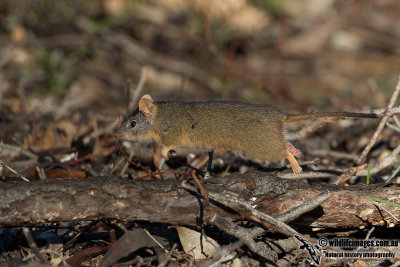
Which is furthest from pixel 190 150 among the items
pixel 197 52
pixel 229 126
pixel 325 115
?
pixel 197 52

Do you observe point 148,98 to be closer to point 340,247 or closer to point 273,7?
point 340,247

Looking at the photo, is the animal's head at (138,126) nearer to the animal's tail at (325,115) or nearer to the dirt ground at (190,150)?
the dirt ground at (190,150)

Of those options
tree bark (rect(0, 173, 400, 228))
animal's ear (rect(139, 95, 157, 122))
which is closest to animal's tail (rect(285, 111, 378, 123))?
tree bark (rect(0, 173, 400, 228))

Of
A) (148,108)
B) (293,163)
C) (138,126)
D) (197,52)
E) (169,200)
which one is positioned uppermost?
(197,52)

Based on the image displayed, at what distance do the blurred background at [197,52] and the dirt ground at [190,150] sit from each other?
0.10ft

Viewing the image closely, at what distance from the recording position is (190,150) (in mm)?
3613

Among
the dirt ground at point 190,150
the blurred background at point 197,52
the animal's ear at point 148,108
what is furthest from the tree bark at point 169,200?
the blurred background at point 197,52

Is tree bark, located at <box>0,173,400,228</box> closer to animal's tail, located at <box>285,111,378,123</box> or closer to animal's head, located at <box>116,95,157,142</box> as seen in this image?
animal's tail, located at <box>285,111,378,123</box>

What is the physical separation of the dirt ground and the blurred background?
29 mm

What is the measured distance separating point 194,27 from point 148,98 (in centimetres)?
485

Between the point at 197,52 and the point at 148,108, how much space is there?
471cm

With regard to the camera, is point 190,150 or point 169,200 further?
point 190,150

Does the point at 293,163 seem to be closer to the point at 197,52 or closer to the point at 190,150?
the point at 190,150

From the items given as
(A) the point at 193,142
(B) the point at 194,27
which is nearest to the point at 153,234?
(A) the point at 193,142
